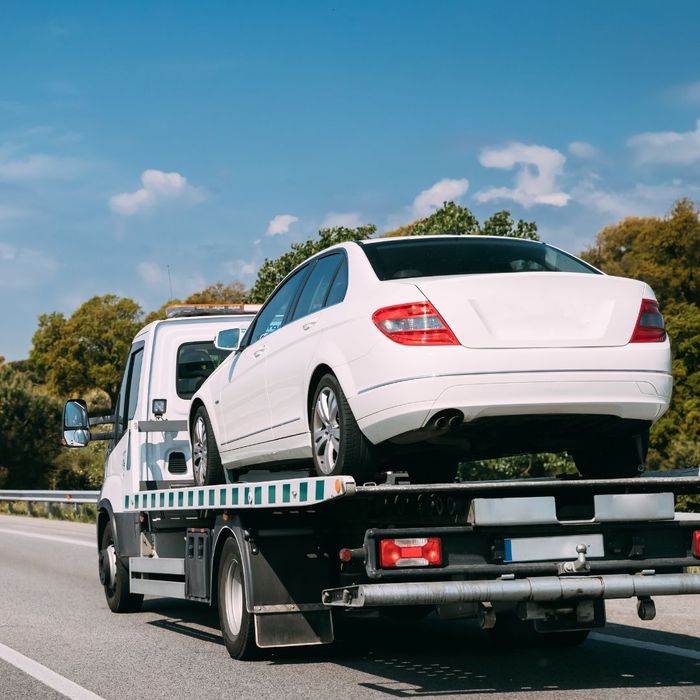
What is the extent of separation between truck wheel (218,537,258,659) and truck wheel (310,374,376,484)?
3.58 feet

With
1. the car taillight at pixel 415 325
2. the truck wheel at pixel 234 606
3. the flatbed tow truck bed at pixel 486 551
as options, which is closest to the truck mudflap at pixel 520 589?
the flatbed tow truck bed at pixel 486 551

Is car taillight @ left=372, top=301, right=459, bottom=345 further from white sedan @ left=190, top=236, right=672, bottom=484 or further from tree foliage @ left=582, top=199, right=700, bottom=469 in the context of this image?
tree foliage @ left=582, top=199, right=700, bottom=469

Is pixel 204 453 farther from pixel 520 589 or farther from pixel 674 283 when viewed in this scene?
pixel 674 283

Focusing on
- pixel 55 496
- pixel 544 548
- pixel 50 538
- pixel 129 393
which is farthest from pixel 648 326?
pixel 55 496

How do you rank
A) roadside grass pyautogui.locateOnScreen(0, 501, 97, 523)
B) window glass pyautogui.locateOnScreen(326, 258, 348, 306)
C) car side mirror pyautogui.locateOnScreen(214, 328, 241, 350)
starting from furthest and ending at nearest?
roadside grass pyautogui.locateOnScreen(0, 501, 97, 523) → car side mirror pyautogui.locateOnScreen(214, 328, 241, 350) → window glass pyautogui.locateOnScreen(326, 258, 348, 306)

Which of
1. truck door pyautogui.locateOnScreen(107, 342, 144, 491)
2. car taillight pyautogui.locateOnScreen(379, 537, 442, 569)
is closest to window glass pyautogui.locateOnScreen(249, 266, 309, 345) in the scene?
car taillight pyautogui.locateOnScreen(379, 537, 442, 569)

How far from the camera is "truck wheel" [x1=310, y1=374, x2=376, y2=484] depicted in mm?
6984

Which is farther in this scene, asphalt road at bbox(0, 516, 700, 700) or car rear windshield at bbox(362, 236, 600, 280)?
car rear windshield at bbox(362, 236, 600, 280)

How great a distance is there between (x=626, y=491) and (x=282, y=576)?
2.18 m

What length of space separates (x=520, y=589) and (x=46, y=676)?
3.06 meters

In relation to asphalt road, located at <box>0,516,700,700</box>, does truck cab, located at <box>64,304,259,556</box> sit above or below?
above

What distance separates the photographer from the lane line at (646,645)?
8.22 metres

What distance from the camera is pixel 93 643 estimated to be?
936 cm

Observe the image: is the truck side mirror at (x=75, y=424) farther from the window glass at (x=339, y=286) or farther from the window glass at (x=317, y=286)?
the window glass at (x=339, y=286)
